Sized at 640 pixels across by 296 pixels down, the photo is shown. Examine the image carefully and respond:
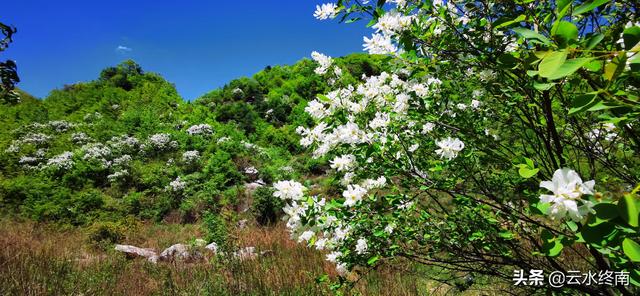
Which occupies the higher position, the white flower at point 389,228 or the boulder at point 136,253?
the boulder at point 136,253

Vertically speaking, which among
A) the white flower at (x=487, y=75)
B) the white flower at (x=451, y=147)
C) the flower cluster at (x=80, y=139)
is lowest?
the white flower at (x=451, y=147)

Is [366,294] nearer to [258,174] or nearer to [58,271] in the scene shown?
[58,271]

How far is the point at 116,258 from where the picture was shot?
5148mm

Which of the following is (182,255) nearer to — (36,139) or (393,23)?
(393,23)

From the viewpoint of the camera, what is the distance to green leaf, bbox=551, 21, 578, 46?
0.60 meters

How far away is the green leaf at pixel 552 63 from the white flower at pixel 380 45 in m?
1.16

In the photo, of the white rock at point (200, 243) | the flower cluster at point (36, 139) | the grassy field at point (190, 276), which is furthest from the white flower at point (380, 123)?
the flower cluster at point (36, 139)

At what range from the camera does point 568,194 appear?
0.62 m

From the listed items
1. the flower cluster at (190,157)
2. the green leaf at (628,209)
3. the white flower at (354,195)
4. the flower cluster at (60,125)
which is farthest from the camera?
the flower cluster at (60,125)

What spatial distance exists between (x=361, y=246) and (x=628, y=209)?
1418mm

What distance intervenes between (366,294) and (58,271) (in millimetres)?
3372

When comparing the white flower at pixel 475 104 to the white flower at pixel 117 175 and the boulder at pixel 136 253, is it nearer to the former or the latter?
the boulder at pixel 136 253

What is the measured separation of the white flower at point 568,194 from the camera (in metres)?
0.60

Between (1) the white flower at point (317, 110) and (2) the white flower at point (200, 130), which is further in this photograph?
(2) the white flower at point (200, 130)
